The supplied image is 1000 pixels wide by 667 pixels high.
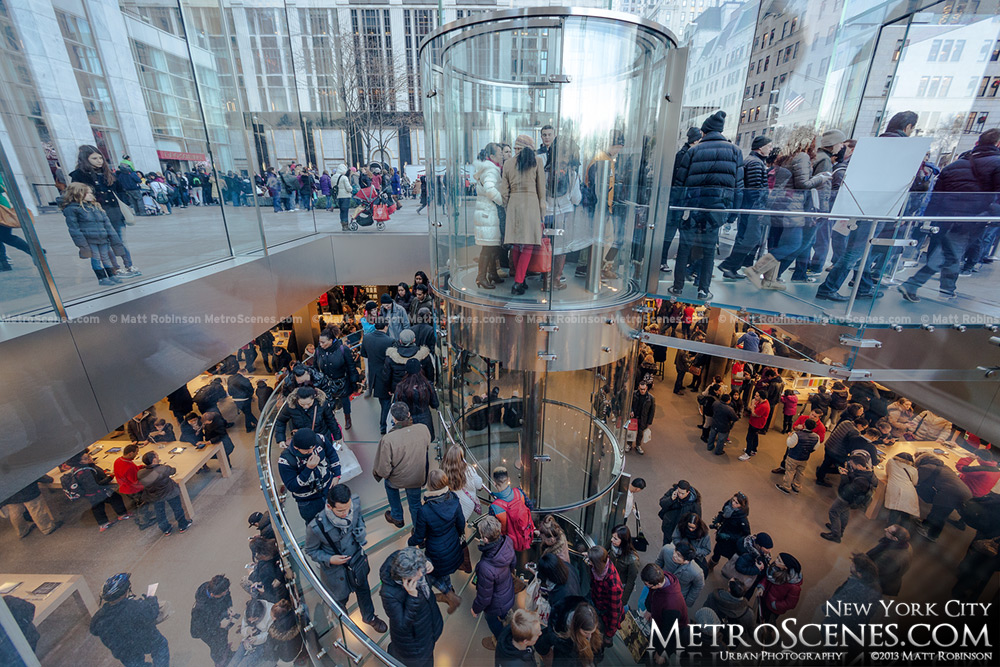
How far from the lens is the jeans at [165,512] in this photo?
5332 millimetres

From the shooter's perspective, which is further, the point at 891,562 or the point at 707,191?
the point at 707,191

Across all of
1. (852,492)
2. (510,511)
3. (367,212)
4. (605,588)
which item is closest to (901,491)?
(852,492)

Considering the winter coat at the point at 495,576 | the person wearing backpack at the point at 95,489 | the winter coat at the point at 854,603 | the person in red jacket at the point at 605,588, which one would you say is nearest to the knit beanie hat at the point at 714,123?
the person in red jacket at the point at 605,588

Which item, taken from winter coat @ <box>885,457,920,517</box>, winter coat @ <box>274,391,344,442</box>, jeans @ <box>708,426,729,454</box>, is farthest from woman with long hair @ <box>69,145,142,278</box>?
winter coat @ <box>885,457,920,517</box>

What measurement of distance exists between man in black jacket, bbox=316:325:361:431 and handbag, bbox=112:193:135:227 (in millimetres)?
2766

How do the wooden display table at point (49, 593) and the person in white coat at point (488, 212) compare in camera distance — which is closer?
the wooden display table at point (49, 593)

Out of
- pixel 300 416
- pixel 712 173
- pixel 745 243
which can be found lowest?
pixel 300 416

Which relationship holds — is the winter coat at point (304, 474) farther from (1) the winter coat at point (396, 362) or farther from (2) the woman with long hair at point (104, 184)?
(2) the woman with long hair at point (104, 184)

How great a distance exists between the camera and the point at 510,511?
Answer: 12.4 ft

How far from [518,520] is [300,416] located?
2.61m

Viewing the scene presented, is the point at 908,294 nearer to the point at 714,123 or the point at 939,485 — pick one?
the point at 939,485

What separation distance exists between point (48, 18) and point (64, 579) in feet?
24.2

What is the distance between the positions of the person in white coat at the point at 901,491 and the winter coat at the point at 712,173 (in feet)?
13.0

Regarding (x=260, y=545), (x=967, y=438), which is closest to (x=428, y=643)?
(x=260, y=545)
